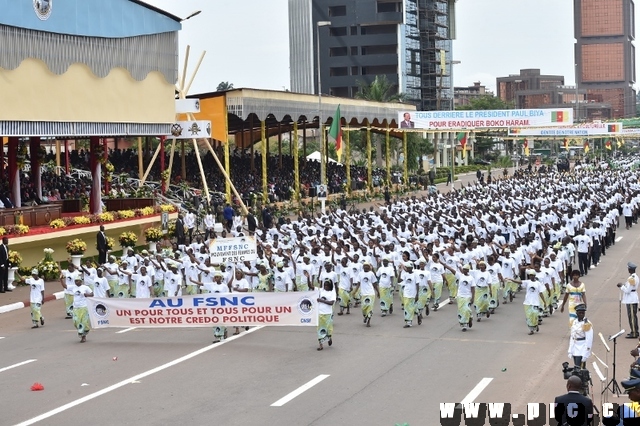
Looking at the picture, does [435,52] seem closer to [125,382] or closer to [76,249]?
[76,249]

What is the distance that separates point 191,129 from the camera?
138 ft

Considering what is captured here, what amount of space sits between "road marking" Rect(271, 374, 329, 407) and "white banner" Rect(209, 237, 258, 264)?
7.20 m

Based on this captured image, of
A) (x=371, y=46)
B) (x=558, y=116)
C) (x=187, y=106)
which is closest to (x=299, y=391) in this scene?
(x=187, y=106)

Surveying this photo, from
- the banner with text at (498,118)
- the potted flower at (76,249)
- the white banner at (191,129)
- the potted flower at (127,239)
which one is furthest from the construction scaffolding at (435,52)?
the potted flower at (76,249)

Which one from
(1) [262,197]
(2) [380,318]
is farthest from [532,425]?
(1) [262,197]

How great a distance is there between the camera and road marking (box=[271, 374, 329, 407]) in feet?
48.9

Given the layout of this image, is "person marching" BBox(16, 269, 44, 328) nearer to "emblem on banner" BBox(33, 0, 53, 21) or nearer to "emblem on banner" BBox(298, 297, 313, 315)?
"emblem on banner" BBox(298, 297, 313, 315)

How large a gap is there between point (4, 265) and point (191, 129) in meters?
15.1

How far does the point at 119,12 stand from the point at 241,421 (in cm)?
2631

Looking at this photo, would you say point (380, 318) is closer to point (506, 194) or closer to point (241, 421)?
point (241, 421)

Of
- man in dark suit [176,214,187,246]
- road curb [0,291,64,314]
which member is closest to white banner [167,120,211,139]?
man in dark suit [176,214,187,246]

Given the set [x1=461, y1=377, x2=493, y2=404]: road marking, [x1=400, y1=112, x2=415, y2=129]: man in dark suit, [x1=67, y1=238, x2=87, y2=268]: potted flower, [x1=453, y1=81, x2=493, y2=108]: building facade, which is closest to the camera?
[x1=461, y1=377, x2=493, y2=404]: road marking

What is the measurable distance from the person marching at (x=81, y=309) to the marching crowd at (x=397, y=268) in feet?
0.08

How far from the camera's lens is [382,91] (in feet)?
271
